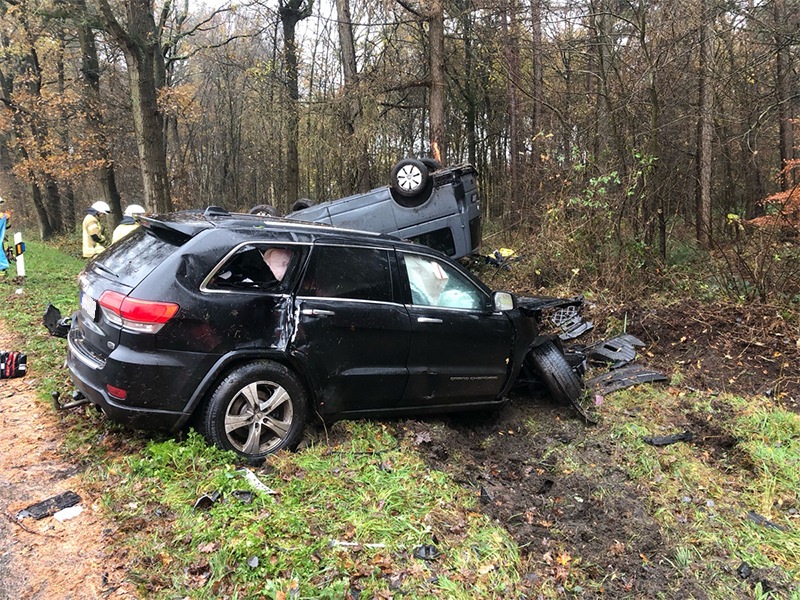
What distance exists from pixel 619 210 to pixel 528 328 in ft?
14.9

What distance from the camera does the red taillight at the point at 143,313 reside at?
137 inches

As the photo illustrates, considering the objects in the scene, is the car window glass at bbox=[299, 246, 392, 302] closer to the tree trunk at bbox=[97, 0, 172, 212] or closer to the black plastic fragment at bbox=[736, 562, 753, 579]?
the black plastic fragment at bbox=[736, 562, 753, 579]

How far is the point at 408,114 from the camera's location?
20.5 metres

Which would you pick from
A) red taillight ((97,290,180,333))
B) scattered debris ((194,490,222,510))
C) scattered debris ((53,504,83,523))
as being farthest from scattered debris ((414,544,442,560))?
red taillight ((97,290,180,333))

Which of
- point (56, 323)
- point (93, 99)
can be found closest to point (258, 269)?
point (56, 323)

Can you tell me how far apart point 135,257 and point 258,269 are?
860 millimetres

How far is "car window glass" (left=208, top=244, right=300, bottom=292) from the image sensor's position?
3791 mm

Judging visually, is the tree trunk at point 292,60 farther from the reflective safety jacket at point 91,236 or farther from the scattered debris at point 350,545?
the scattered debris at point 350,545

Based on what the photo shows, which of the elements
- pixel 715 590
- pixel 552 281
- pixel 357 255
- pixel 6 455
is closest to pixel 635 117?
pixel 552 281

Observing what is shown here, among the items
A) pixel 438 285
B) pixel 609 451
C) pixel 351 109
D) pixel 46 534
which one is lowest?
pixel 609 451

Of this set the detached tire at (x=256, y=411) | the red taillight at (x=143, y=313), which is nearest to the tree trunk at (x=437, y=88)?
the detached tire at (x=256, y=411)

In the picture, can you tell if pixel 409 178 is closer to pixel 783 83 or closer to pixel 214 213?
pixel 214 213

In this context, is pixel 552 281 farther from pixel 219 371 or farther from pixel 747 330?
pixel 219 371

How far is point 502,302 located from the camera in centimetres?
499
